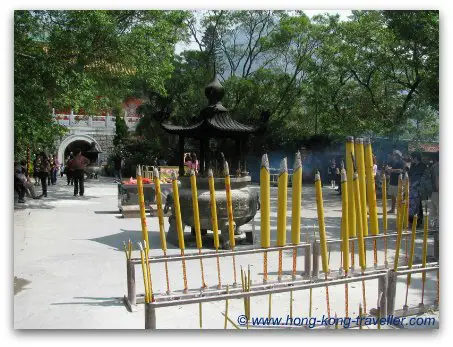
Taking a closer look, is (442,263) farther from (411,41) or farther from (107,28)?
(107,28)

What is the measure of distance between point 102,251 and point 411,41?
3.51 m

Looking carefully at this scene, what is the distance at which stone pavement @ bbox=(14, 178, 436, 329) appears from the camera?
2.96 meters

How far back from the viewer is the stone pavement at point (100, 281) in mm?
2957

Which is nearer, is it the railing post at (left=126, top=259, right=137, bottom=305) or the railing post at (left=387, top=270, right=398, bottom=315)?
the railing post at (left=387, top=270, right=398, bottom=315)

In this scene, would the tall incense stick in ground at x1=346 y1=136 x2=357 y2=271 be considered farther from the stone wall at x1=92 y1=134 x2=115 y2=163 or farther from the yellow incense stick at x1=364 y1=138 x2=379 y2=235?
the stone wall at x1=92 y1=134 x2=115 y2=163

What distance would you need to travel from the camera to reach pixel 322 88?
342 inches

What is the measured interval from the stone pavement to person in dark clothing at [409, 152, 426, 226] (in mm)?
352

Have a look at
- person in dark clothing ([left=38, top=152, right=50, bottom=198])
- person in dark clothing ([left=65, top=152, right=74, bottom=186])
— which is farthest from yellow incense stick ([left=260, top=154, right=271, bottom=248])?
person in dark clothing ([left=65, top=152, right=74, bottom=186])

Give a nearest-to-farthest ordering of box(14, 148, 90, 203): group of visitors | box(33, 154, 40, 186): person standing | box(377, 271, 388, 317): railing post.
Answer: box(377, 271, 388, 317): railing post → box(33, 154, 40, 186): person standing → box(14, 148, 90, 203): group of visitors

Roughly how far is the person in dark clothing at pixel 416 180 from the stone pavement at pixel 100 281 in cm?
35

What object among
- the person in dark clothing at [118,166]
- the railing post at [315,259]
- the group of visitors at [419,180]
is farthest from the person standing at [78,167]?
the railing post at [315,259]

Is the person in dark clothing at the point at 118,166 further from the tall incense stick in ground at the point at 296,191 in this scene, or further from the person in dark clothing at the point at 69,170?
the tall incense stick in ground at the point at 296,191

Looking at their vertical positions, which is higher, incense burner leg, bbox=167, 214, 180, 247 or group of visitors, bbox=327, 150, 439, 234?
group of visitors, bbox=327, 150, 439, 234

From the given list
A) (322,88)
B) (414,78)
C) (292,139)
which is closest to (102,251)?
(414,78)
